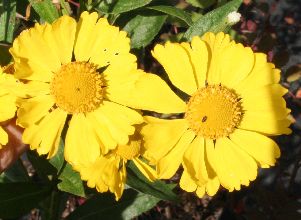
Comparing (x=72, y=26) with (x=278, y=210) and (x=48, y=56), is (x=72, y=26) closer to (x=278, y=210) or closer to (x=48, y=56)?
(x=48, y=56)

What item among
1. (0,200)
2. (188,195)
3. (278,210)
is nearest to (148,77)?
(0,200)

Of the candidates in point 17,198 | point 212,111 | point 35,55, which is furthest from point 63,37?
point 17,198

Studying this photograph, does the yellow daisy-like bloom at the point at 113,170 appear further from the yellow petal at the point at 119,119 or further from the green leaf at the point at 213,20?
the green leaf at the point at 213,20

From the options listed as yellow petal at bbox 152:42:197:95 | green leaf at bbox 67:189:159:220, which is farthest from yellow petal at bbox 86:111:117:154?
green leaf at bbox 67:189:159:220

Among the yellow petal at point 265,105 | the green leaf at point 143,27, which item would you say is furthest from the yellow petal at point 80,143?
the yellow petal at point 265,105

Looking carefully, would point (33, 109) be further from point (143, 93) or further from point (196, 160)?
point (196, 160)

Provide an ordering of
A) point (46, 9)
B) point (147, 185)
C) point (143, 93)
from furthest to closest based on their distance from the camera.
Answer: point (147, 185) → point (46, 9) → point (143, 93)

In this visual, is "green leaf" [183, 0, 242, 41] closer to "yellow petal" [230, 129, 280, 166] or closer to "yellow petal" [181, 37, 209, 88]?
"yellow petal" [181, 37, 209, 88]
